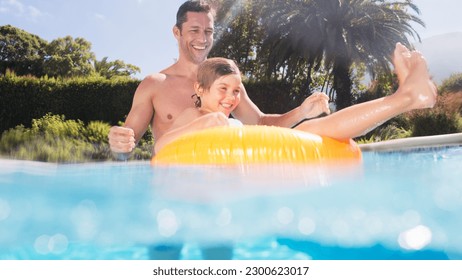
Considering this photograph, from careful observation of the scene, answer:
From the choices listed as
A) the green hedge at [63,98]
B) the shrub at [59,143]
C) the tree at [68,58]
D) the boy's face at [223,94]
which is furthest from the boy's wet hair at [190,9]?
the tree at [68,58]

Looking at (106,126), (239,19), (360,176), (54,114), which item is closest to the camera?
(360,176)

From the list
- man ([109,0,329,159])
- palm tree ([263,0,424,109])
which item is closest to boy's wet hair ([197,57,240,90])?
man ([109,0,329,159])

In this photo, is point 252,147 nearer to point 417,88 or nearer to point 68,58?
point 417,88

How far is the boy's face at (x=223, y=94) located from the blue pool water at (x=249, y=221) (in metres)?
0.38

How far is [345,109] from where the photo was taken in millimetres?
2344

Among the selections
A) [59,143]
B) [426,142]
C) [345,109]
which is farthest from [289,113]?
[59,143]

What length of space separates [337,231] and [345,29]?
13791 mm

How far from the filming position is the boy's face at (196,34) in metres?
3.02

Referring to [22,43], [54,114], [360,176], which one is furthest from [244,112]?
[22,43]

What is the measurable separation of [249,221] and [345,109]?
2.40 ft

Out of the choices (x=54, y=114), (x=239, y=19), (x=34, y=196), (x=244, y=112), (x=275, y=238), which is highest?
(x=239, y=19)

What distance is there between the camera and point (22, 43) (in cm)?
2542

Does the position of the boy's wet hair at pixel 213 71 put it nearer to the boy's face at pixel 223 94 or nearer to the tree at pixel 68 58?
the boy's face at pixel 223 94
